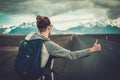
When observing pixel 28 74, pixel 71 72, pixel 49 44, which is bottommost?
pixel 71 72

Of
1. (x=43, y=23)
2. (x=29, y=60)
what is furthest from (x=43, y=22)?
(x=29, y=60)

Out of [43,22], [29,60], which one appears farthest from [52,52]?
[43,22]

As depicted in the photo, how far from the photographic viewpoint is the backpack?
3520 mm

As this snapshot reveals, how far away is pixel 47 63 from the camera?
3.65 metres

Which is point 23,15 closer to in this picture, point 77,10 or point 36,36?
point 77,10

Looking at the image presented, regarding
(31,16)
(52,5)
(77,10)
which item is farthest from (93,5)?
(31,16)

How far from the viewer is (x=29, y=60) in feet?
11.5

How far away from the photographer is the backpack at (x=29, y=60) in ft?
11.5

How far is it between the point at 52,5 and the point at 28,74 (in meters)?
7.28

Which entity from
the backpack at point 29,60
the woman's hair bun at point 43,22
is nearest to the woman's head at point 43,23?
the woman's hair bun at point 43,22

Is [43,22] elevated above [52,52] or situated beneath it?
Result: elevated above

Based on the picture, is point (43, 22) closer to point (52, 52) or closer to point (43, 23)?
point (43, 23)

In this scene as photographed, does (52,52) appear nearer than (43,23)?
Yes

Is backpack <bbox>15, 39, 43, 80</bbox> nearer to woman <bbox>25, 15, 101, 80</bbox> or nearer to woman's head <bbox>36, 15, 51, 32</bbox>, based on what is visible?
woman <bbox>25, 15, 101, 80</bbox>
